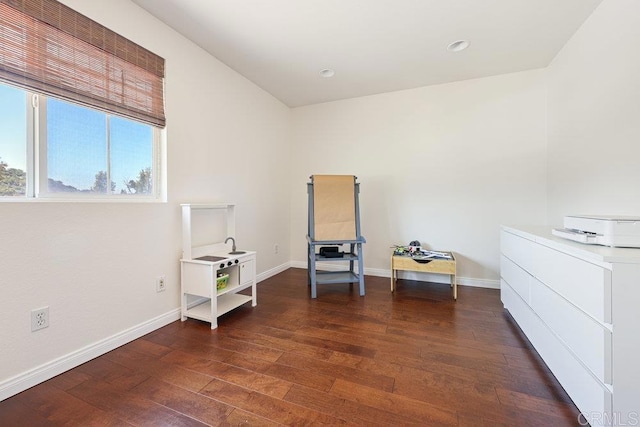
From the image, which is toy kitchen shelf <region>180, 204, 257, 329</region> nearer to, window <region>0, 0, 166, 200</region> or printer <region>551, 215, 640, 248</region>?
window <region>0, 0, 166, 200</region>

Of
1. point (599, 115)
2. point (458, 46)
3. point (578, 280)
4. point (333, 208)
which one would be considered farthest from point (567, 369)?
point (458, 46)

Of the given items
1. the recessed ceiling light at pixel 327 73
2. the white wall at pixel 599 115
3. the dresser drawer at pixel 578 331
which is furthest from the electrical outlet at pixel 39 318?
the white wall at pixel 599 115

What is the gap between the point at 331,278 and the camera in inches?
124

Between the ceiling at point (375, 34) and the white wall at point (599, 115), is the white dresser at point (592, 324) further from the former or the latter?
the ceiling at point (375, 34)

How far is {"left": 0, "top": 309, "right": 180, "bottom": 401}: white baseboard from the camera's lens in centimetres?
139

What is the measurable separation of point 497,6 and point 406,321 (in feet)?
8.82

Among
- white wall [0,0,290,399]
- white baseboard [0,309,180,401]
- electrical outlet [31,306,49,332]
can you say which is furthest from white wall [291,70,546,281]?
electrical outlet [31,306,49,332]

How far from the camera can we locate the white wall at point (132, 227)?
1.44m

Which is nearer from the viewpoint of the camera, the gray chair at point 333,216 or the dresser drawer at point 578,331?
the dresser drawer at point 578,331

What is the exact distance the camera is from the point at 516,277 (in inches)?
82.0

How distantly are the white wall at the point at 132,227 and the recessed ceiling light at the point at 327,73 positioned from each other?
3.07 feet

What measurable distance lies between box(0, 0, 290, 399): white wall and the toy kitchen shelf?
4.2 inches

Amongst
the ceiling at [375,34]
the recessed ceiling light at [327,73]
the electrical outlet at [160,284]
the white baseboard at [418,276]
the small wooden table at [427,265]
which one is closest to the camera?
the ceiling at [375,34]

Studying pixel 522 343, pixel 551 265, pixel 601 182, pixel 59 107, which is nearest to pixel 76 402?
pixel 59 107
